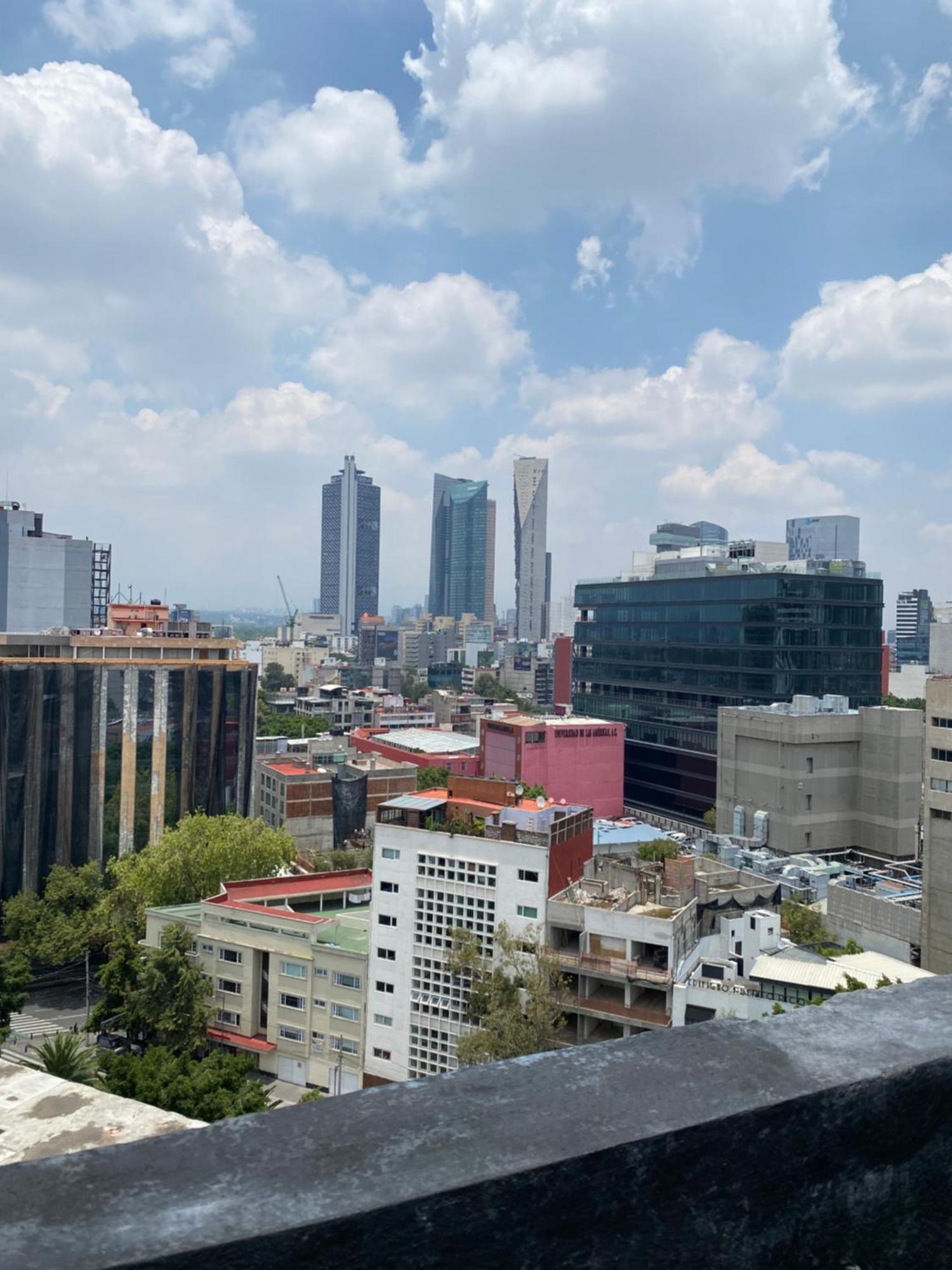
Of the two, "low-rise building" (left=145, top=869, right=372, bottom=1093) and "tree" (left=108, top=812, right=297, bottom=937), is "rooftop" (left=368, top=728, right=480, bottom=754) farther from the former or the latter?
"low-rise building" (left=145, top=869, right=372, bottom=1093)

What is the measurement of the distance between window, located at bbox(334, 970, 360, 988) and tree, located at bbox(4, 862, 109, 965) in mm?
11982

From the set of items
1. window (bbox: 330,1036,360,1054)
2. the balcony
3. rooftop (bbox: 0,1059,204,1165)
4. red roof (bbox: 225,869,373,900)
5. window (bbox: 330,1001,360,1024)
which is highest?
rooftop (bbox: 0,1059,204,1165)

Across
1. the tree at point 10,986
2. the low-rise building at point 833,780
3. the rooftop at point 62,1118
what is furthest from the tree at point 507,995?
the low-rise building at point 833,780

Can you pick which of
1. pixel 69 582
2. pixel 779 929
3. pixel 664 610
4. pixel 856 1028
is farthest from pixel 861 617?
pixel 69 582

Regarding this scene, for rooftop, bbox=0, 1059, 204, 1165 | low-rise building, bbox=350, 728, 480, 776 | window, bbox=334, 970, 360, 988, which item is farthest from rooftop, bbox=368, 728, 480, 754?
rooftop, bbox=0, 1059, 204, 1165

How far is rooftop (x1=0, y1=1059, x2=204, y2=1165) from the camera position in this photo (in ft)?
46.0

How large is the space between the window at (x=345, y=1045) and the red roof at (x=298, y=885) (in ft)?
15.6

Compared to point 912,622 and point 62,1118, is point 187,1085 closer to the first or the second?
point 62,1118

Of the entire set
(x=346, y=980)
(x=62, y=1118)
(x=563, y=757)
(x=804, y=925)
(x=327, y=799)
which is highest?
(x=62, y=1118)

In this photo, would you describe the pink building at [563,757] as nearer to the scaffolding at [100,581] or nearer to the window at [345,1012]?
the window at [345,1012]

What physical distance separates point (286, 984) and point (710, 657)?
42.0 m

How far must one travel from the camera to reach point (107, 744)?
1550 inches

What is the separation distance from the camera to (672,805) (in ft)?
213

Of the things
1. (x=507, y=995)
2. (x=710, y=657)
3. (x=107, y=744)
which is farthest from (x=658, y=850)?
(x=710, y=657)
